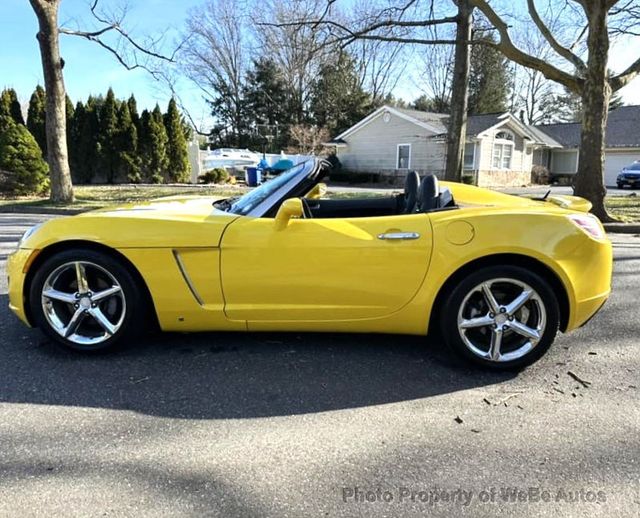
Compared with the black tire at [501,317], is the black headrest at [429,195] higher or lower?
higher

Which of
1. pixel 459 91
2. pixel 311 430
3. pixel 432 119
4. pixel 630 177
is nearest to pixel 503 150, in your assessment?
pixel 432 119

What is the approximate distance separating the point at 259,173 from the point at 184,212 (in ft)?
66.4

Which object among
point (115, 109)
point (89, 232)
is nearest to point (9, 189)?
point (115, 109)

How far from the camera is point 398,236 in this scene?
293 centimetres

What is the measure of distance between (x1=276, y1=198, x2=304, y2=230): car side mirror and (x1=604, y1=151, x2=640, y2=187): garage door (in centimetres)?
3564

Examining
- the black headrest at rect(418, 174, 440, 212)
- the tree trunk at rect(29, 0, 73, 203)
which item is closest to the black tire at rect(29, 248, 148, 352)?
the black headrest at rect(418, 174, 440, 212)

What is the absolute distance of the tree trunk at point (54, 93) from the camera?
13.2 meters

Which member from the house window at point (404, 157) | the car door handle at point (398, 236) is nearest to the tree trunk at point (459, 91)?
the car door handle at point (398, 236)

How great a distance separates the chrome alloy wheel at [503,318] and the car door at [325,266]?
39 centimetres

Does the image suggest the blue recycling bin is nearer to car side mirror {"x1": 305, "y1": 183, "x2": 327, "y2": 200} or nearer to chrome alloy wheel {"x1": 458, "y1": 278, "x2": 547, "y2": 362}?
car side mirror {"x1": 305, "y1": 183, "x2": 327, "y2": 200}

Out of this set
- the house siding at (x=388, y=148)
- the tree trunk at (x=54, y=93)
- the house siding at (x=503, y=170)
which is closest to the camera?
the tree trunk at (x=54, y=93)

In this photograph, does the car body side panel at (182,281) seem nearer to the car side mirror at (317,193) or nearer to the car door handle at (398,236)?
the car door handle at (398,236)

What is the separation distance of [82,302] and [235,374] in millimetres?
1083

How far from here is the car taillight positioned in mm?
3000
